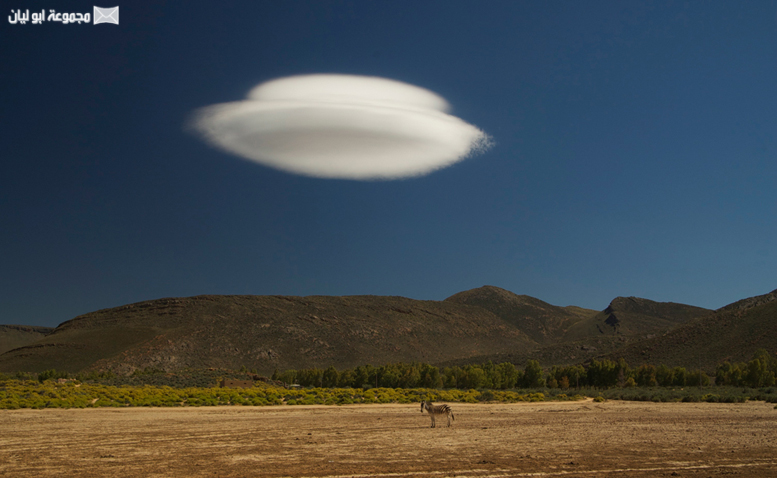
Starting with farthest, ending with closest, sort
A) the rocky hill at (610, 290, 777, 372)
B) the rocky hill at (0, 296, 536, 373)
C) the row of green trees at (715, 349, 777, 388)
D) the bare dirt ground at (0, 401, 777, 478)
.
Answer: the rocky hill at (0, 296, 536, 373)
the rocky hill at (610, 290, 777, 372)
the row of green trees at (715, 349, 777, 388)
the bare dirt ground at (0, 401, 777, 478)

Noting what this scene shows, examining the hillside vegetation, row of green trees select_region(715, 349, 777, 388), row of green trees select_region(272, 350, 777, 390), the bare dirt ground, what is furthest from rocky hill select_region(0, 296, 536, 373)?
the bare dirt ground

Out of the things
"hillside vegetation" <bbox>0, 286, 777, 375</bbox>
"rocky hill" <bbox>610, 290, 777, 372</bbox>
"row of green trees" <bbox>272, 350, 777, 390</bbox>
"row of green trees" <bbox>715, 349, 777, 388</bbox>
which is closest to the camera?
"row of green trees" <bbox>715, 349, 777, 388</bbox>

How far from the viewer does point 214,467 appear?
15.0 metres

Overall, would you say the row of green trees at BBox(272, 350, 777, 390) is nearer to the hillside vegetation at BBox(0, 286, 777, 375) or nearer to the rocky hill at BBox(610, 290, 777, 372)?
the rocky hill at BBox(610, 290, 777, 372)

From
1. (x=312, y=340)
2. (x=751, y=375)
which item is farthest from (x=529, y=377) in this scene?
(x=312, y=340)

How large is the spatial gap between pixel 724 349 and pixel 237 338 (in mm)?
117949

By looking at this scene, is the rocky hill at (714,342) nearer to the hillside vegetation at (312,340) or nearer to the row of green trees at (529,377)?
the hillside vegetation at (312,340)

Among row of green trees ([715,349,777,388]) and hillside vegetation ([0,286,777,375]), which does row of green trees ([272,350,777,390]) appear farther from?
hillside vegetation ([0,286,777,375])

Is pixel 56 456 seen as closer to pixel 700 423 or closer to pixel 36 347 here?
pixel 700 423

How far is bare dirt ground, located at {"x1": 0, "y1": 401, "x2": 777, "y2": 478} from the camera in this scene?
14500 mm

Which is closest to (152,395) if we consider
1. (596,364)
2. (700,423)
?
(700,423)

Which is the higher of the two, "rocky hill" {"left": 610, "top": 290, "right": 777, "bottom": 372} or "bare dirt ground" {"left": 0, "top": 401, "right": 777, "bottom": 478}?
"bare dirt ground" {"left": 0, "top": 401, "right": 777, "bottom": 478}

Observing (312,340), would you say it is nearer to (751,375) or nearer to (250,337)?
(250,337)

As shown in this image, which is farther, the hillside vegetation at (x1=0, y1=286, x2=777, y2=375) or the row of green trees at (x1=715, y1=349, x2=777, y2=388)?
the hillside vegetation at (x1=0, y1=286, x2=777, y2=375)
